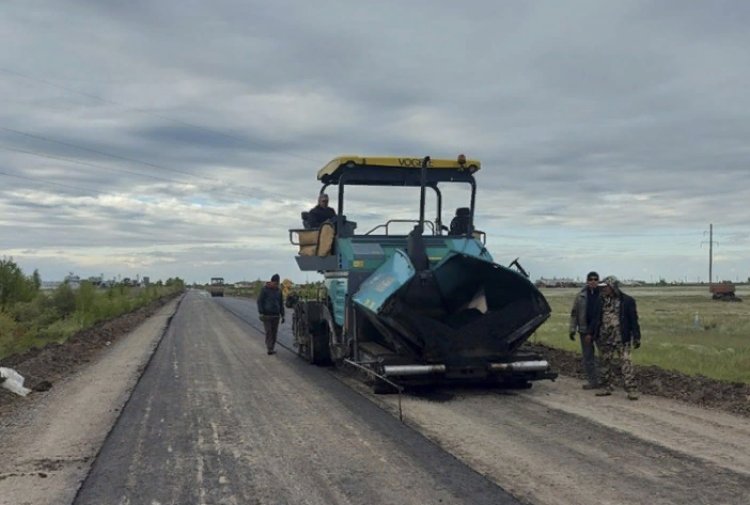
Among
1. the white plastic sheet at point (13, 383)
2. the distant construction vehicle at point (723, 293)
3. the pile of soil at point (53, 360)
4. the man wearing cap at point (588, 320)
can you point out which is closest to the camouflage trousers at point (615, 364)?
the man wearing cap at point (588, 320)

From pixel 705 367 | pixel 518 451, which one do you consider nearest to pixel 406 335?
pixel 518 451

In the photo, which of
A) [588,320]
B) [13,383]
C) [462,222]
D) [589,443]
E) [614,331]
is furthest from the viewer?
[462,222]

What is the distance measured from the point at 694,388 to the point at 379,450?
18.0 ft

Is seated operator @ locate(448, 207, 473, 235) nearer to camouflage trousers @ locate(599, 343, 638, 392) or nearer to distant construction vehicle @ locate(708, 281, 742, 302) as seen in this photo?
camouflage trousers @ locate(599, 343, 638, 392)

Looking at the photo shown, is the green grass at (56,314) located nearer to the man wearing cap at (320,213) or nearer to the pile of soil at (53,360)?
the pile of soil at (53,360)

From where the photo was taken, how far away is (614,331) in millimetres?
10602

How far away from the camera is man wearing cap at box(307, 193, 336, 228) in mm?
13055

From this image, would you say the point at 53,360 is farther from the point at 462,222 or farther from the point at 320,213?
the point at 462,222

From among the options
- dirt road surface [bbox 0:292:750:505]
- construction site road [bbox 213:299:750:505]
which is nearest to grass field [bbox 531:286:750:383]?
dirt road surface [bbox 0:292:750:505]

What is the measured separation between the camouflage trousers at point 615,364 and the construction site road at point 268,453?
11.7 ft

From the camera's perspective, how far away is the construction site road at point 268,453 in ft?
18.5

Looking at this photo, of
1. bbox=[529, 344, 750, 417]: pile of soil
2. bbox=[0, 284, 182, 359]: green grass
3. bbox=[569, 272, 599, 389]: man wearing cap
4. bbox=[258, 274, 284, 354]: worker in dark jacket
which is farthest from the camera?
bbox=[0, 284, 182, 359]: green grass

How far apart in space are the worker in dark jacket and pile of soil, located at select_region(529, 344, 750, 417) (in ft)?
22.4

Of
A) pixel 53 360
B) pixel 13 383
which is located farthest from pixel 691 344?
pixel 13 383
